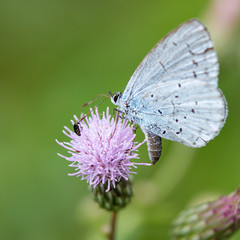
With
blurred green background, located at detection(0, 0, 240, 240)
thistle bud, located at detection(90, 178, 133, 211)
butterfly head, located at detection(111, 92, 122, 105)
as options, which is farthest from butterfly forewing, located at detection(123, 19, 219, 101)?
blurred green background, located at detection(0, 0, 240, 240)

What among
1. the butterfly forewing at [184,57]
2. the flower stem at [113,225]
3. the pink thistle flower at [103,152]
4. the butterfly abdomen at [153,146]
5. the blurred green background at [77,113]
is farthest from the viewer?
the blurred green background at [77,113]

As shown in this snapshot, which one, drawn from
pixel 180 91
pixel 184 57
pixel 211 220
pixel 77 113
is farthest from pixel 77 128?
pixel 77 113

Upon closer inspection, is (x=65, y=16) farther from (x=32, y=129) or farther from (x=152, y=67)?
(x=152, y=67)

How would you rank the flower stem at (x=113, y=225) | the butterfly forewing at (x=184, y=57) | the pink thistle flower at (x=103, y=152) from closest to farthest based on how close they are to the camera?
the butterfly forewing at (x=184, y=57) < the pink thistle flower at (x=103, y=152) < the flower stem at (x=113, y=225)

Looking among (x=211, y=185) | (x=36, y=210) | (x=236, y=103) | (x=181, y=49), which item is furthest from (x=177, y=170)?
(x=181, y=49)

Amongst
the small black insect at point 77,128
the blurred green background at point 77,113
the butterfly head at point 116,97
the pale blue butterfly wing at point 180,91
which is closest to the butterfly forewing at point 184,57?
the pale blue butterfly wing at point 180,91

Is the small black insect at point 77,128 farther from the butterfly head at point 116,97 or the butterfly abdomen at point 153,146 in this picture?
the butterfly abdomen at point 153,146

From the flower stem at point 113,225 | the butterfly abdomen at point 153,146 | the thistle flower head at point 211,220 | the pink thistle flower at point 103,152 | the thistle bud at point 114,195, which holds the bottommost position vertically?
the thistle flower head at point 211,220

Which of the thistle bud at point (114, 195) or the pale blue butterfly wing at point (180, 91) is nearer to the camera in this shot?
the pale blue butterfly wing at point (180, 91)
